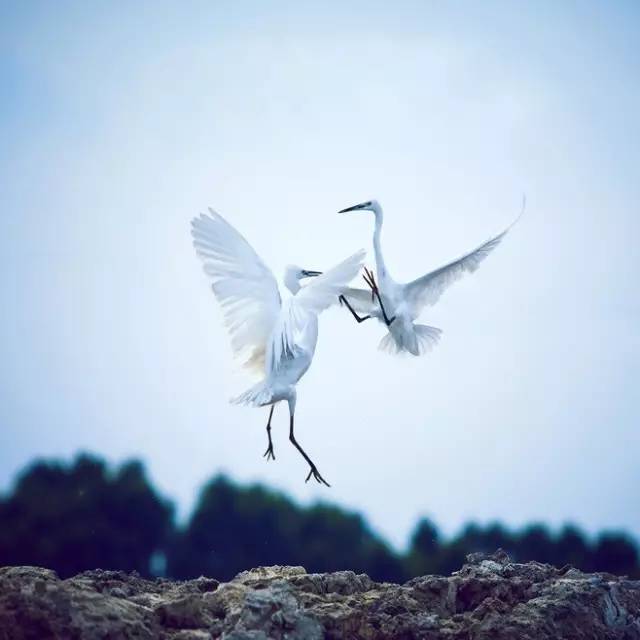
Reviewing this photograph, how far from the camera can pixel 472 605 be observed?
11.3 m

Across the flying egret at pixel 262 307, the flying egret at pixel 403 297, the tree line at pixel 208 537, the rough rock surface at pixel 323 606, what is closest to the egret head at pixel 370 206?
the flying egret at pixel 403 297

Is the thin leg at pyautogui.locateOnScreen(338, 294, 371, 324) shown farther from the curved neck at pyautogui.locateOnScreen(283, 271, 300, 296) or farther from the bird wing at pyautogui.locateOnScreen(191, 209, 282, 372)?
the bird wing at pyautogui.locateOnScreen(191, 209, 282, 372)

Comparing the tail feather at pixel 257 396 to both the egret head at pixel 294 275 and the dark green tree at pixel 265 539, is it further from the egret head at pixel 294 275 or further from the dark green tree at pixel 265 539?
the dark green tree at pixel 265 539

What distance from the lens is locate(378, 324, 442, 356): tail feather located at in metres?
16.3

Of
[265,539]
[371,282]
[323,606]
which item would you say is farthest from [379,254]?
[265,539]

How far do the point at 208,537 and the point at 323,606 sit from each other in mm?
27401

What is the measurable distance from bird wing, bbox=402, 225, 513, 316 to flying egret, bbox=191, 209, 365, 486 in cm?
238

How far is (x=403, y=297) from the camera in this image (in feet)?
53.0

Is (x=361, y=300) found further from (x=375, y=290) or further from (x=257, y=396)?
(x=257, y=396)

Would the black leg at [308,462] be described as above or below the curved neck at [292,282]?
below

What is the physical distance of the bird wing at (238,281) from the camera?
42.4ft

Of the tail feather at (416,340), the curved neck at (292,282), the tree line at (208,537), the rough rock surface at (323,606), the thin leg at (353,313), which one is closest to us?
the rough rock surface at (323,606)

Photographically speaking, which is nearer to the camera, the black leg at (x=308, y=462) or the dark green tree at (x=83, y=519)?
the black leg at (x=308, y=462)

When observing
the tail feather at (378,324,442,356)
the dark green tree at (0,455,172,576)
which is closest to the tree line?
the dark green tree at (0,455,172,576)
